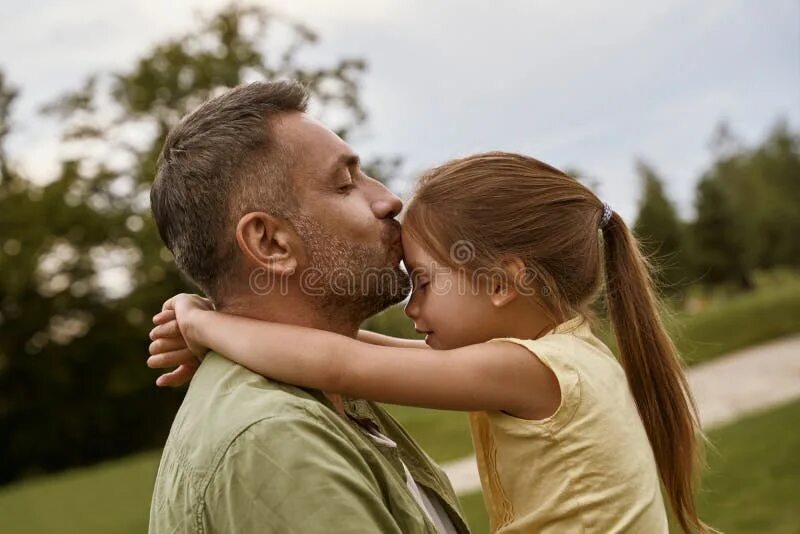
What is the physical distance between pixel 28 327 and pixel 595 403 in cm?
2243

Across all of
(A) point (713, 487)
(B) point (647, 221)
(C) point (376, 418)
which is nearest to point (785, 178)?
(B) point (647, 221)

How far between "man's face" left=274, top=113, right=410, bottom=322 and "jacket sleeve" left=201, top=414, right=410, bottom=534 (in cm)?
68

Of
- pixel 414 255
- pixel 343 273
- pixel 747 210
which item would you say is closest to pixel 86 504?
pixel 414 255

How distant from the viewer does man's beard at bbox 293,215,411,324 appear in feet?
8.52

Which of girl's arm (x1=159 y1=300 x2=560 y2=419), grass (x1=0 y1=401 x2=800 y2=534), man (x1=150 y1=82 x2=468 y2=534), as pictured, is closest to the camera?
man (x1=150 y1=82 x2=468 y2=534)

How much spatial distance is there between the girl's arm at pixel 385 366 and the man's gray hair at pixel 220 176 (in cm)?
18

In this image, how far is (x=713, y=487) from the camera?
28.9 ft

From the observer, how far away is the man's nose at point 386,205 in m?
2.71

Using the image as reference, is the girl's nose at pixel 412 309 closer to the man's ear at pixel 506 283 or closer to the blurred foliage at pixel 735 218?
the man's ear at pixel 506 283

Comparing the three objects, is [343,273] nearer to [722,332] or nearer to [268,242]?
[268,242]

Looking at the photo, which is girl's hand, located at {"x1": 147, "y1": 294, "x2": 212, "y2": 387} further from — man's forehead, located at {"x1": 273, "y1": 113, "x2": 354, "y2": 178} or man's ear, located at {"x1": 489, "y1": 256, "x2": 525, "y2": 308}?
man's ear, located at {"x1": 489, "y1": 256, "x2": 525, "y2": 308}

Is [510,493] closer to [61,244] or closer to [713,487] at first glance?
[713,487]

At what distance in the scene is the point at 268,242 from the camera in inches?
101

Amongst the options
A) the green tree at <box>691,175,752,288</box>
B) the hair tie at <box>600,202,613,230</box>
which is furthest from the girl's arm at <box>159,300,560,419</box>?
the green tree at <box>691,175,752,288</box>
